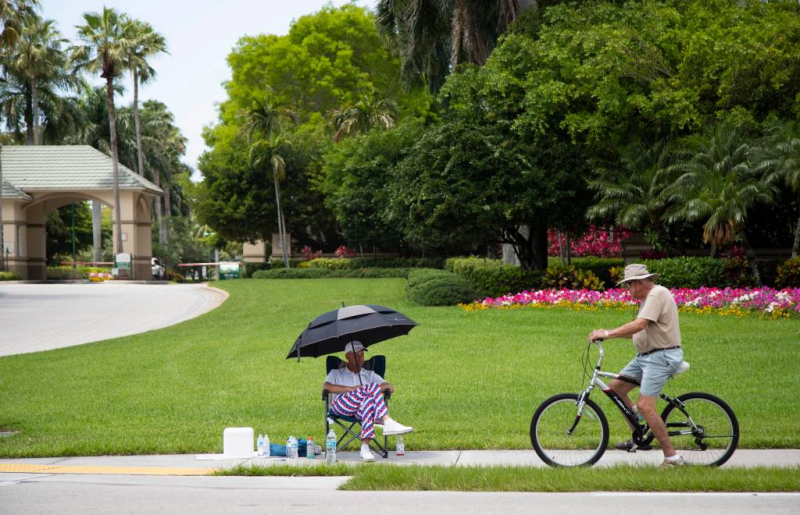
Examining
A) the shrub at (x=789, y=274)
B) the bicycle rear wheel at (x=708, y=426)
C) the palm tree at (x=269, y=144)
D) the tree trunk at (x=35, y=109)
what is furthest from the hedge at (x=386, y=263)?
the bicycle rear wheel at (x=708, y=426)

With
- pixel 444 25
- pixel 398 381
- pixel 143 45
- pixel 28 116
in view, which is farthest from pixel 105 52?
pixel 398 381

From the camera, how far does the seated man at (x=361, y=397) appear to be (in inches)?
364

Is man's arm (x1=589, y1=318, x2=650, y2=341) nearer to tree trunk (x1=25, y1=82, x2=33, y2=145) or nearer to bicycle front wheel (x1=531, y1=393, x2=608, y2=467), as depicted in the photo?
bicycle front wheel (x1=531, y1=393, x2=608, y2=467)

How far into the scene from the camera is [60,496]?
7.67 m

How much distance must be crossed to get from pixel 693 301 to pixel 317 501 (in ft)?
51.3

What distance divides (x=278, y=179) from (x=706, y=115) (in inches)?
1352

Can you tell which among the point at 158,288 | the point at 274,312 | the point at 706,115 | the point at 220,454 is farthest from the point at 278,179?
the point at 220,454

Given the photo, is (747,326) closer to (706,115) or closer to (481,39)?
(706,115)

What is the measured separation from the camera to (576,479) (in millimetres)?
7723

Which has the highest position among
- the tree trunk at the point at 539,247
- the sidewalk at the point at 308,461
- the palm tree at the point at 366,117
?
the palm tree at the point at 366,117

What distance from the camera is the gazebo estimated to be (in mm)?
50594

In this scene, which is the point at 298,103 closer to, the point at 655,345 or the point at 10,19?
the point at 10,19

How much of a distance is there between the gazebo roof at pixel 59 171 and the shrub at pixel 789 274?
129 feet

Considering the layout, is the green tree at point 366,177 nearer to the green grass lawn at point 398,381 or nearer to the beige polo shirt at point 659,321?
the green grass lawn at point 398,381
